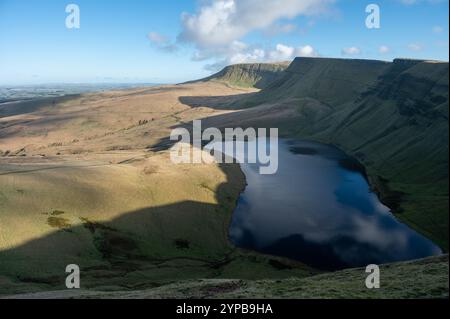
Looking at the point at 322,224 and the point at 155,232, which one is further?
the point at 322,224

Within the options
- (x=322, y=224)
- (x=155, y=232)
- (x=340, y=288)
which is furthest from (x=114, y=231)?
(x=340, y=288)

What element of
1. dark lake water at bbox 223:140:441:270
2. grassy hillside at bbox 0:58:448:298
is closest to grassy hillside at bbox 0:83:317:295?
grassy hillside at bbox 0:58:448:298

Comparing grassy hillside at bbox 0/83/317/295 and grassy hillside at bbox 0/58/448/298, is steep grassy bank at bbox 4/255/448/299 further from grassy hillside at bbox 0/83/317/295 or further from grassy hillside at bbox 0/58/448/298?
grassy hillside at bbox 0/83/317/295

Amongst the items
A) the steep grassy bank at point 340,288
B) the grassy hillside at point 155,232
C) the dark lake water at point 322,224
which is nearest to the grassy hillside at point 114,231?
the grassy hillside at point 155,232

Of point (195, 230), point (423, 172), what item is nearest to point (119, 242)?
point (195, 230)

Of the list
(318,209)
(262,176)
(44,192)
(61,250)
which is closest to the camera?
(61,250)

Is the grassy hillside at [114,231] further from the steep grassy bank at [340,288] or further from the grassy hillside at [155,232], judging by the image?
the steep grassy bank at [340,288]

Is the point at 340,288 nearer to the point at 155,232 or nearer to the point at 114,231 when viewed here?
the point at 155,232
